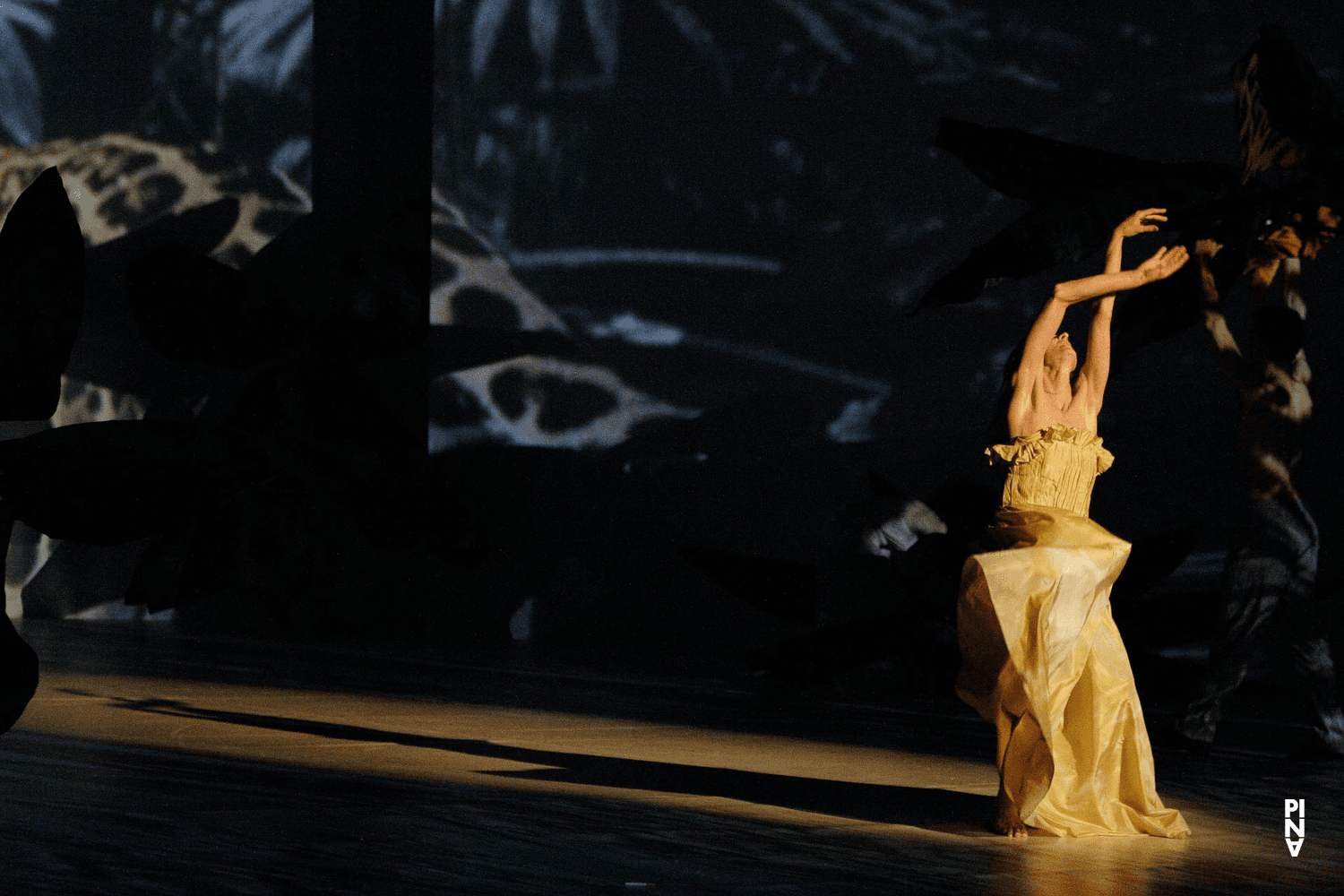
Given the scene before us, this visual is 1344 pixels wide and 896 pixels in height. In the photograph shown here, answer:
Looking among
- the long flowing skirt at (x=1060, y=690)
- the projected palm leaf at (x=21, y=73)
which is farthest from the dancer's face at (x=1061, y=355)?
the projected palm leaf at (x=21, y=73)

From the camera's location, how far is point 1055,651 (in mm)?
4207

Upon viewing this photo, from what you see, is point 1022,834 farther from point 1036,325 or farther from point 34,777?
point 34,777

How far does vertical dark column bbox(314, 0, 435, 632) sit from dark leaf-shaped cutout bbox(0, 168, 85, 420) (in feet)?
→ 21.7

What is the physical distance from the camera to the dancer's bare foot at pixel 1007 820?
13.7 ft

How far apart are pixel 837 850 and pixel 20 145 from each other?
10371mm

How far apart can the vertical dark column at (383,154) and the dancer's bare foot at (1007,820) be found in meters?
7.31

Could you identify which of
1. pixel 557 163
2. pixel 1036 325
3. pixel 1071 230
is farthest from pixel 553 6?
pixel 1036 325

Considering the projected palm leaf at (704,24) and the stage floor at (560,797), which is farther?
the projected palm leaf at (704,24)

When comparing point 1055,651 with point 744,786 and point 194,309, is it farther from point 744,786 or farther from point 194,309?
point 194,309

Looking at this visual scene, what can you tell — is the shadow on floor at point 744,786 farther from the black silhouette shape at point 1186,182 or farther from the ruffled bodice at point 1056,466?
the black silhouette shape at point 1186,182

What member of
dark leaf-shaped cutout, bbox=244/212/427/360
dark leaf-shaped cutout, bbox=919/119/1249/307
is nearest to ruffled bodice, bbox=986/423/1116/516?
dark leaf-shaped cutout, bbox=919/119/1249/307

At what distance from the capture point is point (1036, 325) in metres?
4.48

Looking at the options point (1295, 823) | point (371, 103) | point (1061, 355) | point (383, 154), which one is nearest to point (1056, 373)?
point (1061, 355)

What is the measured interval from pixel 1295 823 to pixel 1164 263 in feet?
4.88
